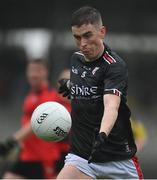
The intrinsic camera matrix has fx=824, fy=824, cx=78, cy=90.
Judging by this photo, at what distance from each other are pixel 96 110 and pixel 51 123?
15.7 inches

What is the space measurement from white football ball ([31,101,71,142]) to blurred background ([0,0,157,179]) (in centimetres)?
680

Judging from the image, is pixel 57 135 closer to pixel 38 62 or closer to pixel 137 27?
pixel 38 62

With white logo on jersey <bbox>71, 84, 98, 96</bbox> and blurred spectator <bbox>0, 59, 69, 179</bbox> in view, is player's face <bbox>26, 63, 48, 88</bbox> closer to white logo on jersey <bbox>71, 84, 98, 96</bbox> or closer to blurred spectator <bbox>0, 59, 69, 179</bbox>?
blurred spectator <bbox>0, 59, 69, 179</bbox>

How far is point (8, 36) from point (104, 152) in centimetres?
716

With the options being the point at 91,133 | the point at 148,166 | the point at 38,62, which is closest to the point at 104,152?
the point at 91,133

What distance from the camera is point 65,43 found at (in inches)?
529

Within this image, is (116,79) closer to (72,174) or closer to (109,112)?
(109,112)

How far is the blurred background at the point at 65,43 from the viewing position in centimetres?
1350

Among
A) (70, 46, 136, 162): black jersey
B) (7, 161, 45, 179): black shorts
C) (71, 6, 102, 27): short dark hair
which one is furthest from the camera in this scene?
(7, 161, 45, 179): black shorts

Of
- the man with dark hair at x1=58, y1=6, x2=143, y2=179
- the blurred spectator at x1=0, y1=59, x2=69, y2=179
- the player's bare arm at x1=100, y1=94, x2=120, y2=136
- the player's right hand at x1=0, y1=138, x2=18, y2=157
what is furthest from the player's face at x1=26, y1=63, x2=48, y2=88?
the player's bare arm at x1=100, y1=94, x2=120, y2=136

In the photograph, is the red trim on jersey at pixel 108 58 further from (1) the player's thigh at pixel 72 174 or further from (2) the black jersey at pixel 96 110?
(1) the player's thigh at pixel 72 174

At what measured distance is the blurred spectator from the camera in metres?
9.72

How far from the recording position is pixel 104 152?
22.1 feet

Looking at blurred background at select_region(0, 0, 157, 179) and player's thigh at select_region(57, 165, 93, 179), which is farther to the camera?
blurred background at select_region(0, 0, 157, 179)
